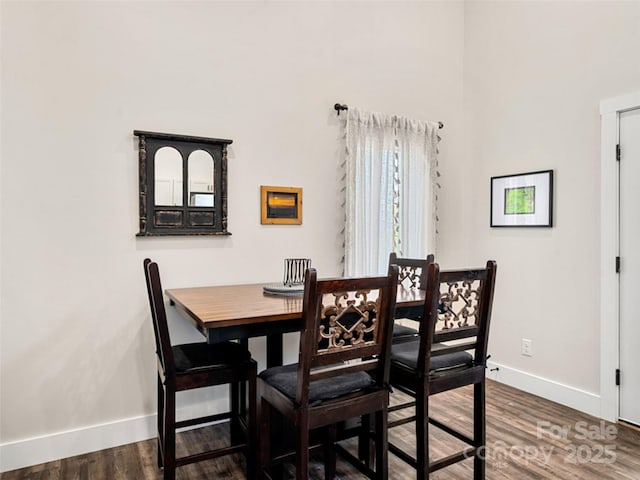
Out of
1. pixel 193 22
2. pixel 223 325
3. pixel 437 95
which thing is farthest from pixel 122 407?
pixel 437 95

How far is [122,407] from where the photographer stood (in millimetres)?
2617

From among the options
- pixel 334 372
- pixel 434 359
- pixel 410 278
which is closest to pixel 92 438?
pixel 334 372

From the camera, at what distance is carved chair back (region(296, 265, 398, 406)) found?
1573 mm

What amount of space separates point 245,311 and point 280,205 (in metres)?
1.31

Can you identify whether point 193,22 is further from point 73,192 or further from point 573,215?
point 573,215

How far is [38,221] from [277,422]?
1.73 meters

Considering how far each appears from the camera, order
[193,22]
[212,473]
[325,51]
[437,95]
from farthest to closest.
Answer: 1. [437,95]
2. [325,51]
3. [193,22]
4. [212,473]

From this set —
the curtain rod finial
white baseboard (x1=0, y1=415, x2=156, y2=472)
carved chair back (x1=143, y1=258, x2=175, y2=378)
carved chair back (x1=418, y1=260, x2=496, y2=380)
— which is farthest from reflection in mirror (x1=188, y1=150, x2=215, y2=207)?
carved chair back (x1=418, y1=260, x2=496, y2=380)

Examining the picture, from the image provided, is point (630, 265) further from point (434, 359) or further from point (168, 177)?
point (168, 177)

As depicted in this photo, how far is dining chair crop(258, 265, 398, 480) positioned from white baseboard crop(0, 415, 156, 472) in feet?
3.87

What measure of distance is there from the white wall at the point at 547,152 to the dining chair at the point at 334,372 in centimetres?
199

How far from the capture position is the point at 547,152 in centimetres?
324

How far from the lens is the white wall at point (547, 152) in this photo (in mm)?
2926

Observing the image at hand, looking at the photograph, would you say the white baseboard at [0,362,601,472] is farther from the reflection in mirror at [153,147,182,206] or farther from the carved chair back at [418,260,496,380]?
the carved chair back at [418,260,496,380]
